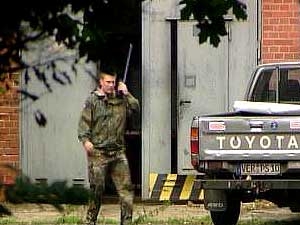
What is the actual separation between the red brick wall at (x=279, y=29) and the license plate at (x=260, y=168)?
12.3 feet

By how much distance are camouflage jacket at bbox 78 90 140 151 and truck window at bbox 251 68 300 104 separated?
1821 millimetres

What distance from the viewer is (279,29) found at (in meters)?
14.8

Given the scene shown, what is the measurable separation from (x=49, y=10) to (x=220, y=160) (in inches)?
317

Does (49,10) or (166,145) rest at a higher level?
(49,10)

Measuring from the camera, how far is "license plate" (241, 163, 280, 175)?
11.4 meters

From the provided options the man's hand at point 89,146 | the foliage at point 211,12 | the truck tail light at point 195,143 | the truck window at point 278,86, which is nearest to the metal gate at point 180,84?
the truck window at point 278,86

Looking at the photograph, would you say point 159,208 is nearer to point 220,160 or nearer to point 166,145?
point 166,145

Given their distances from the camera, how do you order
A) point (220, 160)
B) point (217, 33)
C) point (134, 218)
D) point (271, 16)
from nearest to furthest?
point (217, 33) → point (220, 160) → point (134, 218) → point (271, 16)

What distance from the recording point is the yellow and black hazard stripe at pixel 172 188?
49.2 feet

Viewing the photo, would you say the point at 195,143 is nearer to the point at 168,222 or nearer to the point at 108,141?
the point at 108,141

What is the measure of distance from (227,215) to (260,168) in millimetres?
1239

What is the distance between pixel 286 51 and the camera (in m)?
14.9

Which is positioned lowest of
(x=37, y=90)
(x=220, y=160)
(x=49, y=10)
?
(x=220, y=160)

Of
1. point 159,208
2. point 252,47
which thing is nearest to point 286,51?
point 252,47
